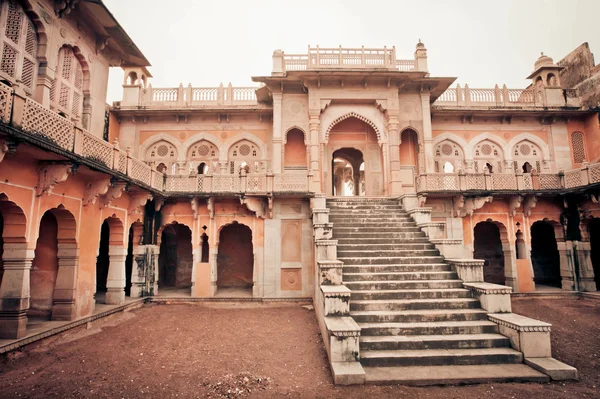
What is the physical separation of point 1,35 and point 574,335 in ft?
53.3

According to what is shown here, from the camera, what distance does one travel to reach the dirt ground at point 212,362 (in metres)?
4.92

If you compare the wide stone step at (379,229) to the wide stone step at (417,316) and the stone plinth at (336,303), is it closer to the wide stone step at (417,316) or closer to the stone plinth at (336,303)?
Result: the wide stone step at (417,316)

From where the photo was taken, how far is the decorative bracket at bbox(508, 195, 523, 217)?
13.1 meters

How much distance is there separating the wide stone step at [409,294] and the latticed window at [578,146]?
13.8 meters

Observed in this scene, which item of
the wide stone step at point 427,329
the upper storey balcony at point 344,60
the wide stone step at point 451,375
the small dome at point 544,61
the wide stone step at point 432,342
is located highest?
the small dome at point 544,61

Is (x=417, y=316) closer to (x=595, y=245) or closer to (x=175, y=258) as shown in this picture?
(x=175, y=258)

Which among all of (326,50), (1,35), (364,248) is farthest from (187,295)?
(326,50)

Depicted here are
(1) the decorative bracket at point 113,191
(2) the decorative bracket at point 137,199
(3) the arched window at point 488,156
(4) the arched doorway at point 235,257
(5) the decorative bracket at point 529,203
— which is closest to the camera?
(1) the decorative bracket at point 113,191

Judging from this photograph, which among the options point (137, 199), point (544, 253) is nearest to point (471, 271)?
point (137, 199)

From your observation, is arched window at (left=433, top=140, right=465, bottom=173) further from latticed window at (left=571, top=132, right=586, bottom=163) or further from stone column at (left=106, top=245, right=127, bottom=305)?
stone column at (left=106, top=245, right=127, bottom=305)

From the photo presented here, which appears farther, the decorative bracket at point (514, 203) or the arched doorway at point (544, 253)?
the arched doorway at point (544, 253)

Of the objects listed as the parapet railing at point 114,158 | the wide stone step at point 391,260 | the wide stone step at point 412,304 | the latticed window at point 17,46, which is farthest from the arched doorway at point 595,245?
the latticed window at point 17,46

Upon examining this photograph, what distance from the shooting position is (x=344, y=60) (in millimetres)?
14398

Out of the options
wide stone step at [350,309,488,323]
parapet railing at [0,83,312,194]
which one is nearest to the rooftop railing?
parapet railing at [0,83,312,194]
